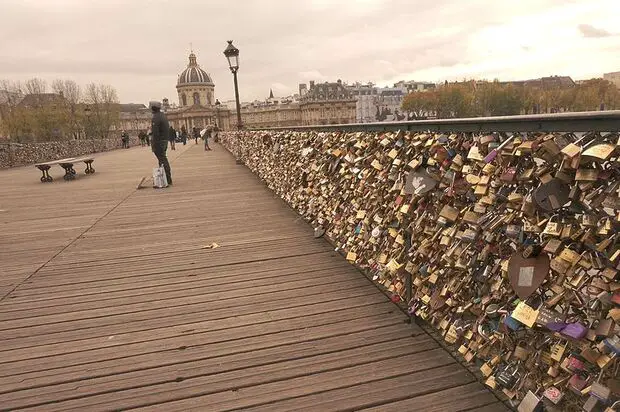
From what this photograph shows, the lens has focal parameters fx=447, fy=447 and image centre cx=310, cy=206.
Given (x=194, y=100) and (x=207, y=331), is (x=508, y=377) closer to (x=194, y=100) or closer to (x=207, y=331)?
(x=207, y=331)

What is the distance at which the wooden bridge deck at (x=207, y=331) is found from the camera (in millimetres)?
2629

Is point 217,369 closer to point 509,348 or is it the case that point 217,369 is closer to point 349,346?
point 349,346

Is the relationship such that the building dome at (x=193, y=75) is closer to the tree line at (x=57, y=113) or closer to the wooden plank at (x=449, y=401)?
the tree line at (x=57, y=113)

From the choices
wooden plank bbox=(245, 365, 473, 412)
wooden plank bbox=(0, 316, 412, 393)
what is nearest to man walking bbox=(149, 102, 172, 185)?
wooden plank bbox=(0, 316, 412, 393)

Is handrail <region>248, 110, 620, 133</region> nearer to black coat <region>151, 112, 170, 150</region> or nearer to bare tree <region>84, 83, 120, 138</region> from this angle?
black coat <region>151, 112, 170, 150</region>

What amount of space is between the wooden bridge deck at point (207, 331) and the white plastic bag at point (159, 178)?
5.12 meters

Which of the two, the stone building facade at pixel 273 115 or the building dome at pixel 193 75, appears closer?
the building dome at pixel 193 75

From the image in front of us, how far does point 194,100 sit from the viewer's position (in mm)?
147375

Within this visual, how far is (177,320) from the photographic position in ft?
11.9

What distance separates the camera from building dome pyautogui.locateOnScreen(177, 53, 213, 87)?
147 m

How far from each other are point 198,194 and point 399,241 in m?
7.68

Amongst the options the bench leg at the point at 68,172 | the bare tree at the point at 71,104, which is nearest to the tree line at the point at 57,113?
the bare tree at the point at 71,104

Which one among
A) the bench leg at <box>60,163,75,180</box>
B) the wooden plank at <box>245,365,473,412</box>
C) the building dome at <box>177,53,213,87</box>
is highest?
the building dome at <box>177,53,213,87</box>

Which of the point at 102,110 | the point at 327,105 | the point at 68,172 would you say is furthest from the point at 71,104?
the point at 327,105
